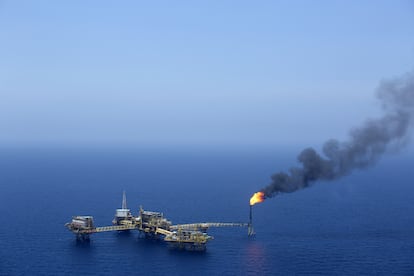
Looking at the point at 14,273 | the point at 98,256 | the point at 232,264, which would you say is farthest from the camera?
the point at 98,256

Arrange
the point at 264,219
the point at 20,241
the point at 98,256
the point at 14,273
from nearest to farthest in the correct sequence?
the point at 14,273
the point at 98,256
the point at 20,241
the point at 264,219

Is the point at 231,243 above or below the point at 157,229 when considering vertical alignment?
below

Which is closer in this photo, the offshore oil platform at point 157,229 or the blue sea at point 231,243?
the blue sea at point 231,243

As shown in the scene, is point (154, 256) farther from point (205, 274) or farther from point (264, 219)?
point (264, 219)

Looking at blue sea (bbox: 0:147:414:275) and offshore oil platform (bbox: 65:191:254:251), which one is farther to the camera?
offshore oil platform (bbox: 65:191:254:251)

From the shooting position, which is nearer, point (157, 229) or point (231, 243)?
point (231, 243)

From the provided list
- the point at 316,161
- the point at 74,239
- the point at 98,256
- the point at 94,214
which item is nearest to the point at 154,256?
the point at 98,256

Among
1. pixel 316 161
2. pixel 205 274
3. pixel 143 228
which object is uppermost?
pixel 316 161

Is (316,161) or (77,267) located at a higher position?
(316,161)
